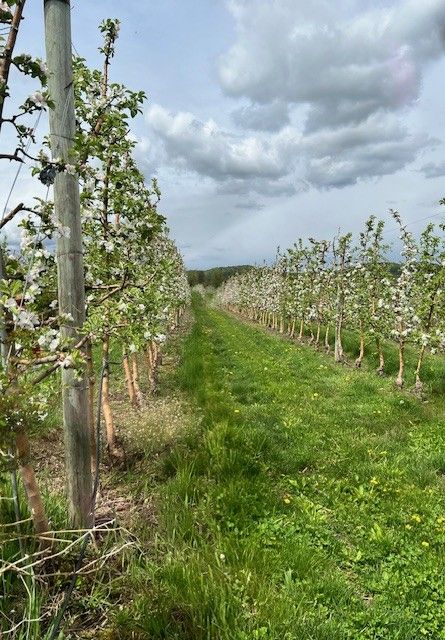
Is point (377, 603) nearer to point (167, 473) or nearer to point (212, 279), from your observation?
point (167, 473)

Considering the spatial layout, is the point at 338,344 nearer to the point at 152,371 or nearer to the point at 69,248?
the point at 152,371

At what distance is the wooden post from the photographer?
3543mm

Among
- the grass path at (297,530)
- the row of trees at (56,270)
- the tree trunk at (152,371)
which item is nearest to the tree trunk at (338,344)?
the grass path at (297,530)

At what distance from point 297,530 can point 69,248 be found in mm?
3746

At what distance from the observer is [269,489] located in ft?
18.8

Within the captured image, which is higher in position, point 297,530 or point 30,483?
point 30,483

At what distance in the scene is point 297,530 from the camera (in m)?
4.98

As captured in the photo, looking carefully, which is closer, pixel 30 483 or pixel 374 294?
pixel 30 483

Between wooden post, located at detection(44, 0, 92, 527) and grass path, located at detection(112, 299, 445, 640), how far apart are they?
938mm

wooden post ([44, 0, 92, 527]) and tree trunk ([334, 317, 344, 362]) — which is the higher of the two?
wooden post ([44, 0, 92, 527])

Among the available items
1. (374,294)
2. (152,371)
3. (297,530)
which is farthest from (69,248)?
(374,294)

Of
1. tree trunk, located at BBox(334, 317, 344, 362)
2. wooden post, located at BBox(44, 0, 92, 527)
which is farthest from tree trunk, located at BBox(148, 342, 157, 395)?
tree trunk, located at BBox(334, 317, 344, 362)

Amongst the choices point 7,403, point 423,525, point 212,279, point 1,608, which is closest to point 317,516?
point 423,525

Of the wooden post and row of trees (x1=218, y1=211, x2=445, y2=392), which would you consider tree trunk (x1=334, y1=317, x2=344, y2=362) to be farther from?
the wooden post
